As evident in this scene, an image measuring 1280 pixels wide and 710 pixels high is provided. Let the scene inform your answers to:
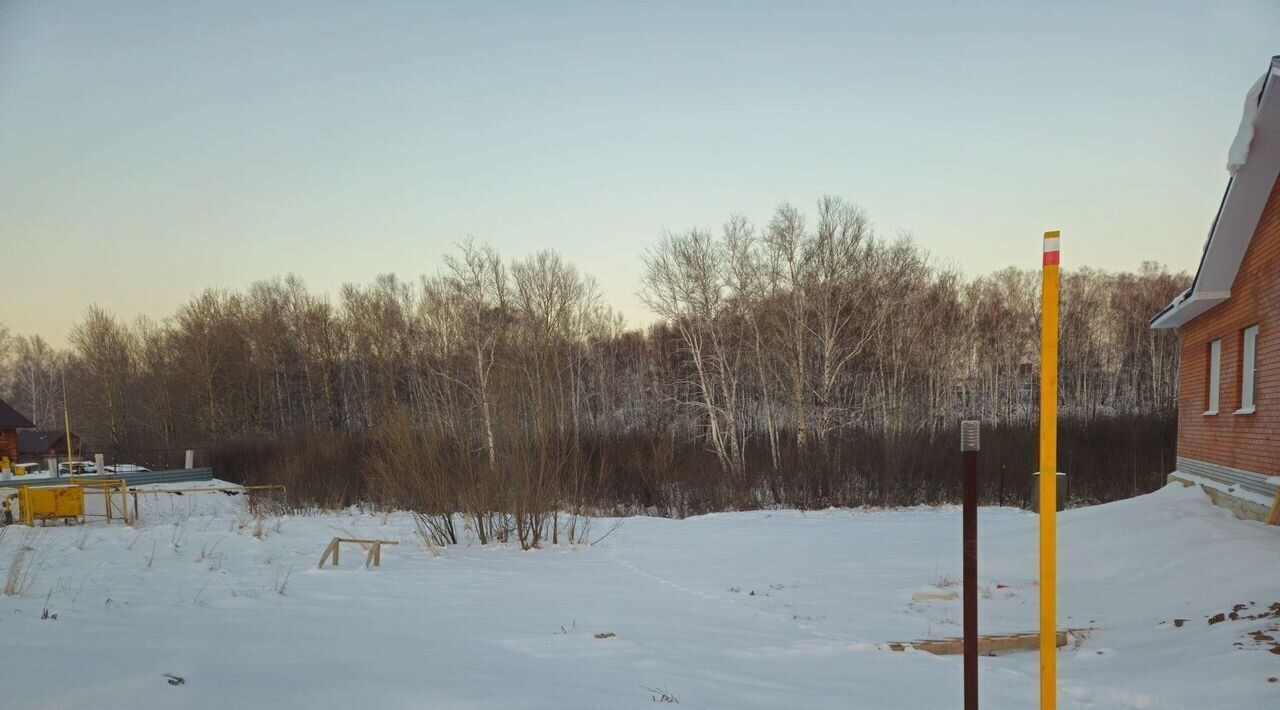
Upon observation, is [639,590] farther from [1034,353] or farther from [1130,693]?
[1034,353]

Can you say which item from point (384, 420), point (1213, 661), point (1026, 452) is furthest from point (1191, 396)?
point (384, 420)

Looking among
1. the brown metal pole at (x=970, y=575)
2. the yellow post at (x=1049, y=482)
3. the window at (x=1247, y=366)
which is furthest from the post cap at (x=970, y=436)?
the window at (x=1247, y=366)

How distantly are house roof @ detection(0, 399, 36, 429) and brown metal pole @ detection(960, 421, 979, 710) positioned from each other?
45648 mm

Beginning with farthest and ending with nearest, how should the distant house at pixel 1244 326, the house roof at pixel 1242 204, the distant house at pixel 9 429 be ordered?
the distant house at pixel 9 429 < the distant house at pixel 1244 326 < the house roof at pixel 1242 204

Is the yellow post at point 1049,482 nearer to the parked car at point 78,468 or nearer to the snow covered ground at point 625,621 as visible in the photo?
the snow covered ground at point 625,621

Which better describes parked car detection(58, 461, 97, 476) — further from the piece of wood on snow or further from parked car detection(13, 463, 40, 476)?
the piece of wood on snow

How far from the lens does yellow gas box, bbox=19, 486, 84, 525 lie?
1623 cm

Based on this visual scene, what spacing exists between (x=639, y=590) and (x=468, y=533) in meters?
5.27

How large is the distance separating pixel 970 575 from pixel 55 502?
1954 centimetres

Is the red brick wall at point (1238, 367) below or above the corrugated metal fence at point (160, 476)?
Answer: above

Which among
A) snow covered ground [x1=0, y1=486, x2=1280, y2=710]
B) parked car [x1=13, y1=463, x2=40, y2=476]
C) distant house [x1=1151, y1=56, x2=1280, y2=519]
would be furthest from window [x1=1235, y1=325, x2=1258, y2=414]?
parked car [x1=13, y1=463, x2=40, y2=476]

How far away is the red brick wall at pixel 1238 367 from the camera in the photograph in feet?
35.2

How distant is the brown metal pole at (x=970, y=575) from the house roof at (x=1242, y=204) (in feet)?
27.7

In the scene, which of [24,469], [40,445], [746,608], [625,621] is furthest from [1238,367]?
[40,445]
